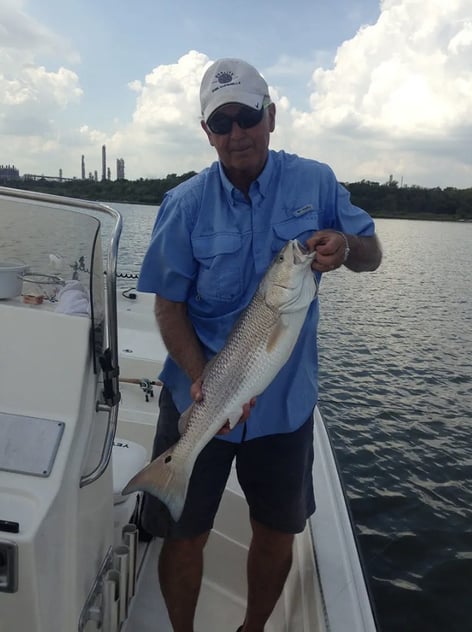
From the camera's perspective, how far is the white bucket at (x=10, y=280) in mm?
2174

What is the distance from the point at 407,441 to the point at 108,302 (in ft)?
23.1

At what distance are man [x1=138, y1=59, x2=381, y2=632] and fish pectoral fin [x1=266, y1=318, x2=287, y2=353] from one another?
0.76 feet

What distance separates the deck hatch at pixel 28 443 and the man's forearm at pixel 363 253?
1.42m

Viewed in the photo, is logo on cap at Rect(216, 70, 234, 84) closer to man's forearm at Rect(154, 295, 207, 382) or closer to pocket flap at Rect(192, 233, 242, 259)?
pocket flap at Rect(192, 233, 242, 259)

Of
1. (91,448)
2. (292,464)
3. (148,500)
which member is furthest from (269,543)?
(91,448)

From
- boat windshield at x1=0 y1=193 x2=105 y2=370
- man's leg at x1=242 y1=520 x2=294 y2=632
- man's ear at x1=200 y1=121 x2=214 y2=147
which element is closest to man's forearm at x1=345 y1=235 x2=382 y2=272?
man's ear at x1=200 y1=121 x2=214 y2=147

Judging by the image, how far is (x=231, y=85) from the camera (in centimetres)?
228

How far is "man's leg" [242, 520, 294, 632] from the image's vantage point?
2549 mm

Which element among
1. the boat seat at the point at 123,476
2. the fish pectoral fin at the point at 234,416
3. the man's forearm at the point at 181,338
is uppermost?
the man's forearm at the point at 181,338

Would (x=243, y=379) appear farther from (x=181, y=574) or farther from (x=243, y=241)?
(x=181, y=574)

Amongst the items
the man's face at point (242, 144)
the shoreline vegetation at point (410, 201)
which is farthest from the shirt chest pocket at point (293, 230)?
the shoreline vegetation at point (410, 201)

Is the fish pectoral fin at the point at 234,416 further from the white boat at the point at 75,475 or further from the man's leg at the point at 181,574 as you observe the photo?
the man's leg at the point at 181,574

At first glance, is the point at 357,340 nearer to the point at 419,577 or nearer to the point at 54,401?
the point at 419,577

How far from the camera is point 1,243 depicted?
2537mm
